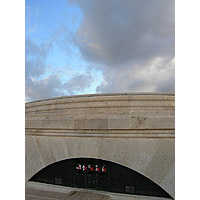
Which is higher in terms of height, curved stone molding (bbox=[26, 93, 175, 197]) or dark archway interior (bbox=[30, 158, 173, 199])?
curved stone molding (bbox=[26, 93, 175, 197])

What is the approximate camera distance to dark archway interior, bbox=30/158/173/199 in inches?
164

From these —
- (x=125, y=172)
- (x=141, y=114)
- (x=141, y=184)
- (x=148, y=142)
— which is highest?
(x=141, y=114)

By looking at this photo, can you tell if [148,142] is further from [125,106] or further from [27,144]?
[27,144]

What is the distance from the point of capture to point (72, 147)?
4488mm

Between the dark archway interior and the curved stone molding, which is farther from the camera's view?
the dark archway interior

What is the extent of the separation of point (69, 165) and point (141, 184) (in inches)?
85.6

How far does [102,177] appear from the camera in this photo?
4.41m

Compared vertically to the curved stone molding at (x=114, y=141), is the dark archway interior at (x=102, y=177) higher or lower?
lower

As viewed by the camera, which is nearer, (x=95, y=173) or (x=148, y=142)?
(x=148, y=142)

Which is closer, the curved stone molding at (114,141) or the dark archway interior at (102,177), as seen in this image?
the curved stone molding at (114,141)

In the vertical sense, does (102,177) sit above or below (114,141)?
below

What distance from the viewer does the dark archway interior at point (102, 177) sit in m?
4.16

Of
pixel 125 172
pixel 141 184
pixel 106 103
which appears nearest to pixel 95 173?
pixel 125 172

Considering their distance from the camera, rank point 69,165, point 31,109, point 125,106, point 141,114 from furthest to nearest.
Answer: point 31,109, point 125,106, point 69,165, point 141,114
